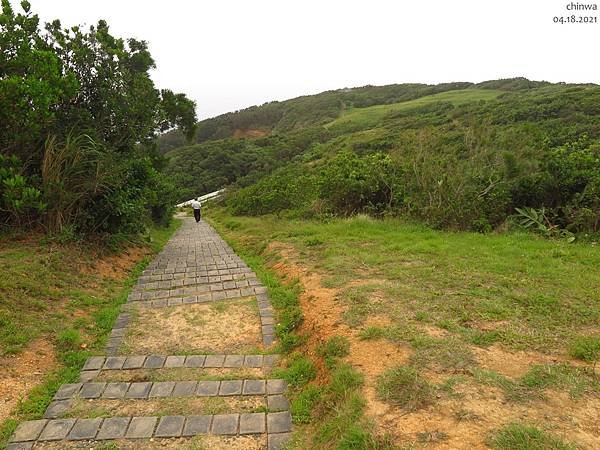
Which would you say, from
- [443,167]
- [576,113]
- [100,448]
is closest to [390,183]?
[443,167]

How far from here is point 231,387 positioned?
12.0ft

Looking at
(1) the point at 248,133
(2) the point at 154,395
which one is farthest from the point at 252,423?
(1) the point at 248,133

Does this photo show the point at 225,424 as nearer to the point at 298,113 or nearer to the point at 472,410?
the point at 472,410

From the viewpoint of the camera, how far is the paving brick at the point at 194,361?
4.11 m

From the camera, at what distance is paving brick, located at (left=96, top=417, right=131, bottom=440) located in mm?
3023

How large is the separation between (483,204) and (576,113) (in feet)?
A: 61.0

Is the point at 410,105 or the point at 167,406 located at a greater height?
the point at 410,105

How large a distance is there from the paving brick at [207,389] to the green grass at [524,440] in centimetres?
228

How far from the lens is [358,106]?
249ft

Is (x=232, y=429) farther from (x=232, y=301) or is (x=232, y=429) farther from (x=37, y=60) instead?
(x=37, y=60)

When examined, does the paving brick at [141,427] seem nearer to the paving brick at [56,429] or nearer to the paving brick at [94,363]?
the paving brick at [56,429]

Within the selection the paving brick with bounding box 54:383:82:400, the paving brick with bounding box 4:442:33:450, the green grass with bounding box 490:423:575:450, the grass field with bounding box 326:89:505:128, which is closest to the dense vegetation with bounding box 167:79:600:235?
the green grass with bounding box 490:423:575:450

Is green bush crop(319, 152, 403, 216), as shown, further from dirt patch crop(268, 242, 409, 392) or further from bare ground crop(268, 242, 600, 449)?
bare ground crop(268, 242, 600, 449)

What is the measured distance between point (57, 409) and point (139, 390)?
2.11 feet
